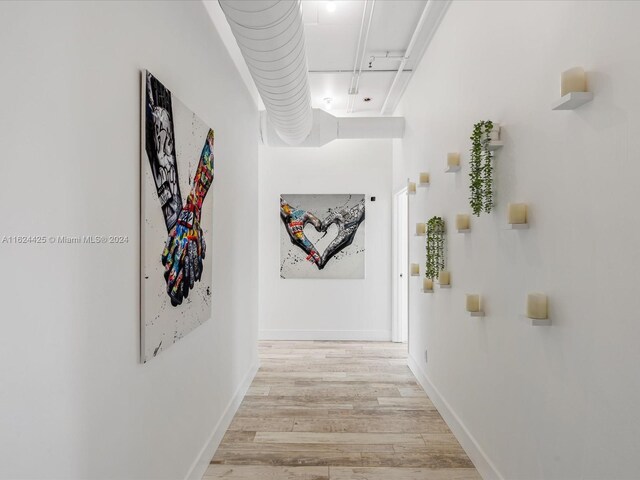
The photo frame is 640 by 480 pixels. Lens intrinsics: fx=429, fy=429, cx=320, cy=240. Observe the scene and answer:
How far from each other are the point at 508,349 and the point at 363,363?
276 cm

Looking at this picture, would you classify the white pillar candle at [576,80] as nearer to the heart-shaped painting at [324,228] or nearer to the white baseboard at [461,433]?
the white baseboard at [461,433]

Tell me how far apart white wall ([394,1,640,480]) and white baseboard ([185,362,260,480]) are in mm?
1568

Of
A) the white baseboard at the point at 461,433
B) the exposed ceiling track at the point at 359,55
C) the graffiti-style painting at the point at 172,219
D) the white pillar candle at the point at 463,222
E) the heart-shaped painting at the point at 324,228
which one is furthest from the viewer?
the heart-shaped painting at the point at 324,228

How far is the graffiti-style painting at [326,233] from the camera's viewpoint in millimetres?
5711

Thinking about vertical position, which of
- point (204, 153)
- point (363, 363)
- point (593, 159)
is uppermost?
point (204, 153)

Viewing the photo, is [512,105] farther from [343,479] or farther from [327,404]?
[327,404]

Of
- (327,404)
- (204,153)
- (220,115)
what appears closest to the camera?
(204,153)

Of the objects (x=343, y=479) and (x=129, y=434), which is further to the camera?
(x=343, y=479)

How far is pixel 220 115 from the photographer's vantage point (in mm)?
2820

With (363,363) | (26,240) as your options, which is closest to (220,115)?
(26,240)

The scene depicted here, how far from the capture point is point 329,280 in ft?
18.9

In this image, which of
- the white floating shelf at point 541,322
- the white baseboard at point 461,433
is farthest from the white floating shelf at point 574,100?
the white baseboard at point 461,433

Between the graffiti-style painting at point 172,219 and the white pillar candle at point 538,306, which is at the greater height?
the graffiti-style painting at point 172,219

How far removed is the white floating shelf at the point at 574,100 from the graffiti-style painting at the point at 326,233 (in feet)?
14.0
